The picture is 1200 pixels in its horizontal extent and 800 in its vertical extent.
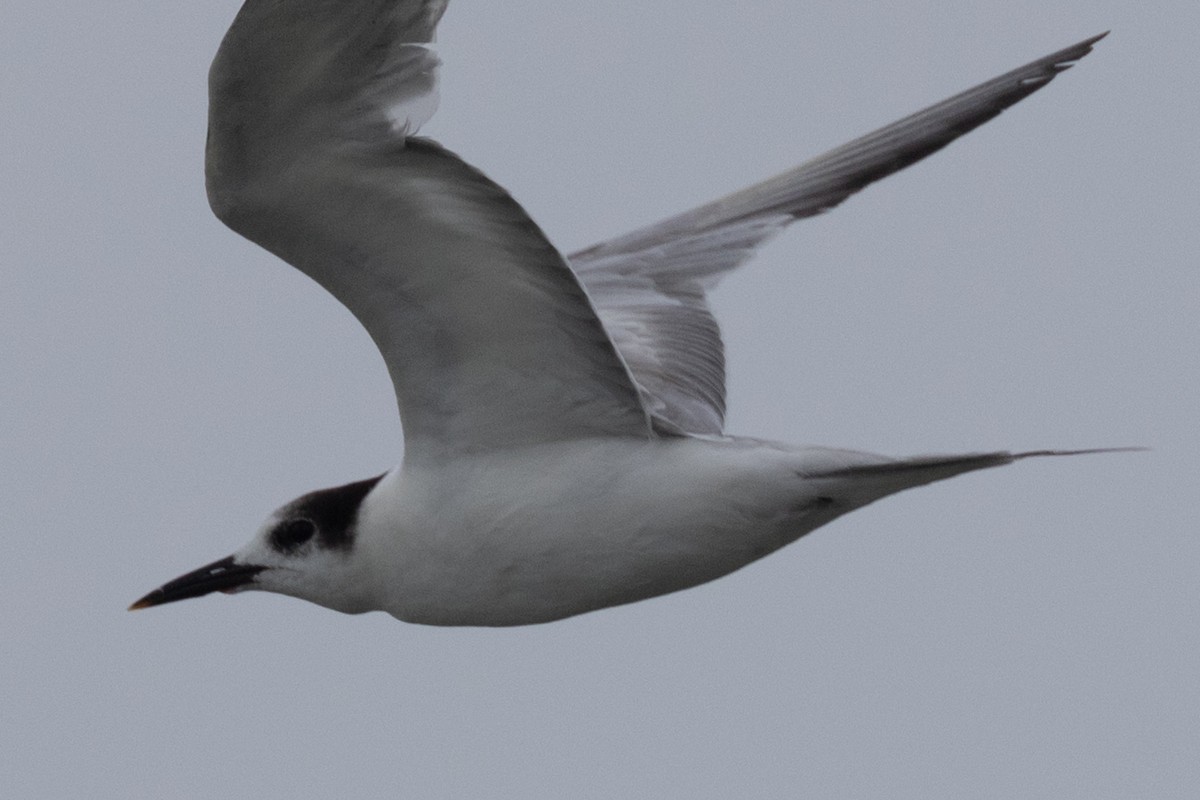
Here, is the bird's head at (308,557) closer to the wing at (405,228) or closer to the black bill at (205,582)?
the black bill at (205,582)

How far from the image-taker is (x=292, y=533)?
8.05 meters

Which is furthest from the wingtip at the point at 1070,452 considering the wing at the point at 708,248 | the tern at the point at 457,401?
the wing at the point at 708,248

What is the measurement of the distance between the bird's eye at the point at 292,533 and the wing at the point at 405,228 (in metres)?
0.67

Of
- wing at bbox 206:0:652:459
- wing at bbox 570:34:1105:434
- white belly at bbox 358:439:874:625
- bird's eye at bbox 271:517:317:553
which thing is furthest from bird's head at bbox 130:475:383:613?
wing at bbox 570:34:1105:434

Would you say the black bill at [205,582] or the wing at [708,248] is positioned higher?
the wing at [708,248]

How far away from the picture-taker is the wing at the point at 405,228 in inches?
252

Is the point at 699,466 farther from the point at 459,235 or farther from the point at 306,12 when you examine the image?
the point at 306,12

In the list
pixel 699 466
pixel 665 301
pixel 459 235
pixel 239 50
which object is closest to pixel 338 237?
pixel 459 235

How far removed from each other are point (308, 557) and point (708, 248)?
2.64m

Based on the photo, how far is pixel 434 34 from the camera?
21.1ft

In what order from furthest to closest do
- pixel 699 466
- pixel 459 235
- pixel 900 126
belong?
pixel 900 126 < pixel 699 466 < pixel 459 235

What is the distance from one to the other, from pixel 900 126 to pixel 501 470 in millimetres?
2756

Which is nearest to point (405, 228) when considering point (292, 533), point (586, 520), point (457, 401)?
point (457, 401)

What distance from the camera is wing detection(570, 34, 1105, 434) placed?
28.4 feet
